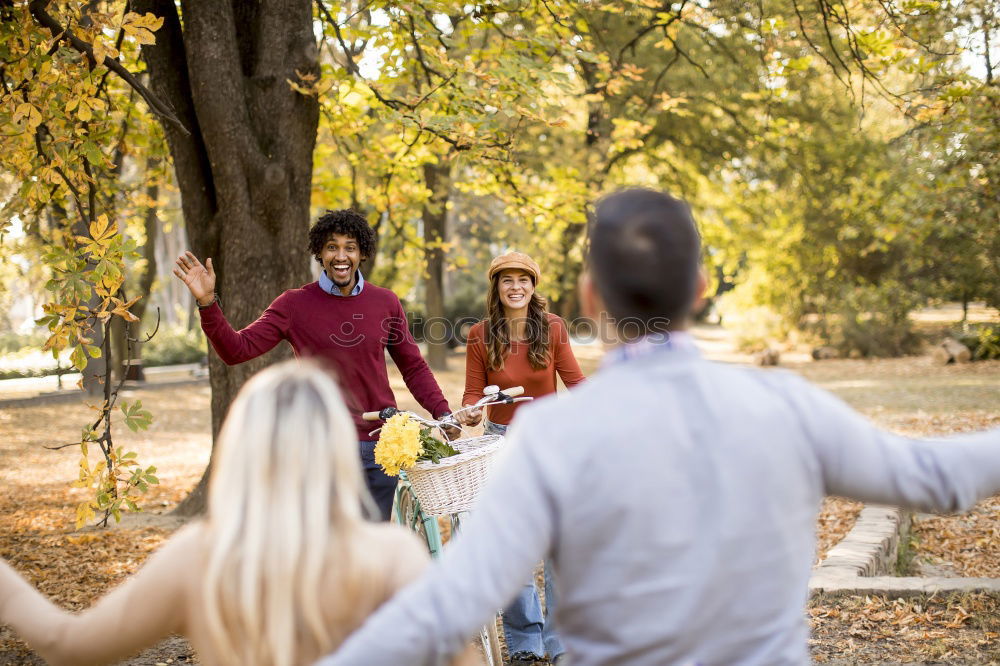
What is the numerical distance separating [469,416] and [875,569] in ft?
11.2

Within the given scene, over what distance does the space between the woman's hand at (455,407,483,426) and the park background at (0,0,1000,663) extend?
1.92m

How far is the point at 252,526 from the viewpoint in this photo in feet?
5.34

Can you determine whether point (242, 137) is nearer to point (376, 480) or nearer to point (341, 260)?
point (341, 260)

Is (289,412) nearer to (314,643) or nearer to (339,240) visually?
(314,643)

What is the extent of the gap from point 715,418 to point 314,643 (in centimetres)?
83

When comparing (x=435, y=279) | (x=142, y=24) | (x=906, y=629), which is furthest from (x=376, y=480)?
(x=435, y=279)

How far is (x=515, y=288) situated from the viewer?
5059 millimetres

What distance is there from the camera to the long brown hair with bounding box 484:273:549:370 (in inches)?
197

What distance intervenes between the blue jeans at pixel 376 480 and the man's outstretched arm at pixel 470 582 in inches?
114

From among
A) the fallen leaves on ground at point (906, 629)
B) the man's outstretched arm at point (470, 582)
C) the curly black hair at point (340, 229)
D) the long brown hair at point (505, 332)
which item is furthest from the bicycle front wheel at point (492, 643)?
the man's outstretched arm at point (470, 582)

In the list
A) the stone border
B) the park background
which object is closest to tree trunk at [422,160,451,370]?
the park background

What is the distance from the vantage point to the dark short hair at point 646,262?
5.33 ft

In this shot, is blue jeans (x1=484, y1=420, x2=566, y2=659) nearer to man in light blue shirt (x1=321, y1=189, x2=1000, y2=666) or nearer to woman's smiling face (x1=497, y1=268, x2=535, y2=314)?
woman's smiling face (x1=497, y1=268, x2=535, y2=314)

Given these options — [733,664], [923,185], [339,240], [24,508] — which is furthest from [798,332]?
[733,664]
